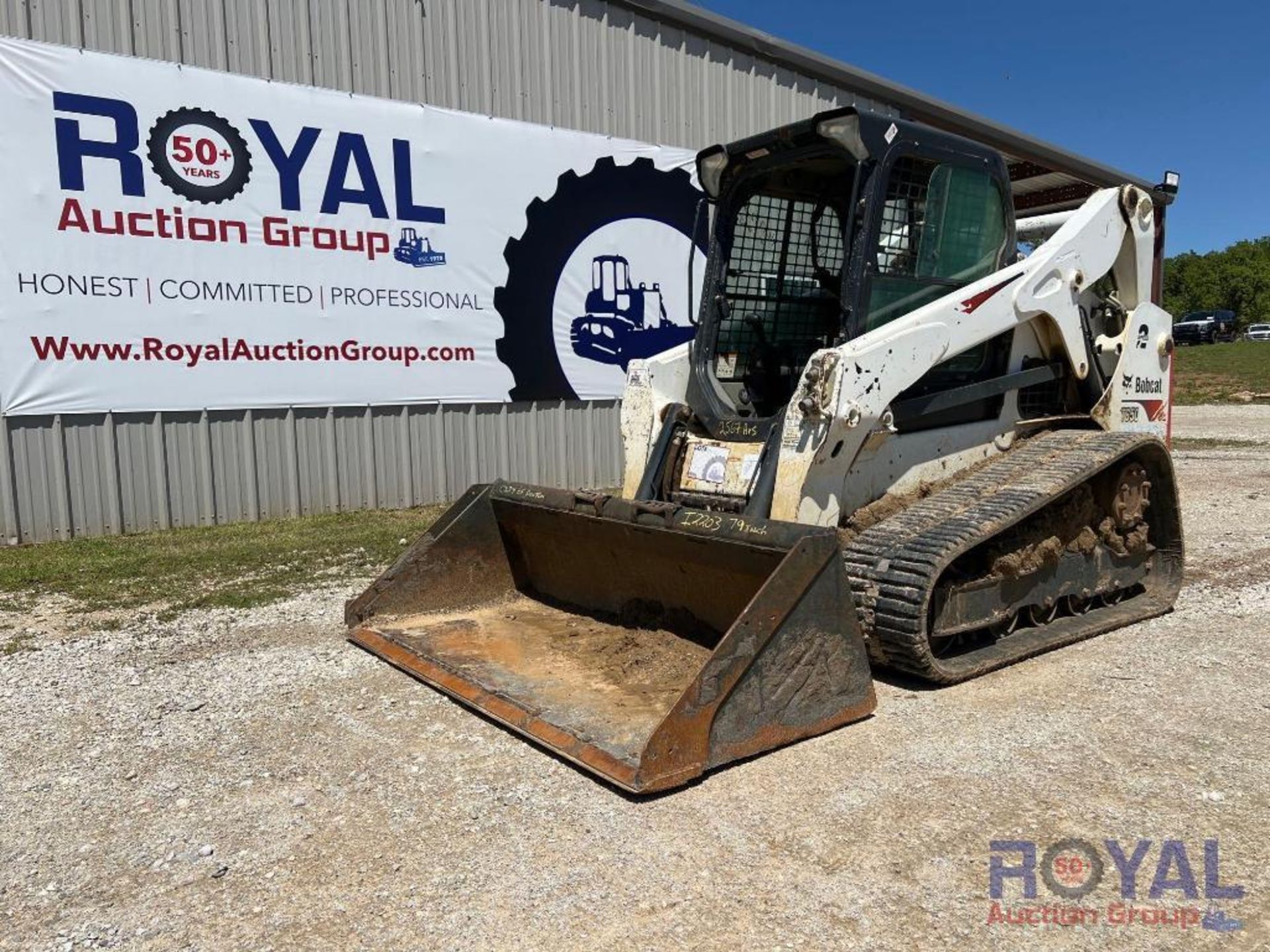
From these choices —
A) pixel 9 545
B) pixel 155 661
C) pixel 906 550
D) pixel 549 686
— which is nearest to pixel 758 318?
pixel 906 550

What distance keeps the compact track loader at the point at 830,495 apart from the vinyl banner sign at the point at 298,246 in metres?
4.36

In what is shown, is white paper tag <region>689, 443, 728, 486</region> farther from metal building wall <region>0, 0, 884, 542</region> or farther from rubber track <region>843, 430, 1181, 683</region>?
metal building wall <region>0, 0, 884, 542</region>

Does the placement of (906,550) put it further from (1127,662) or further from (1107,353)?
(1107,353)

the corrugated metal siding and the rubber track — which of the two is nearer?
the rubber track

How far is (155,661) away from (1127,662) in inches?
192

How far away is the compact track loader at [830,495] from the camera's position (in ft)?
13.1

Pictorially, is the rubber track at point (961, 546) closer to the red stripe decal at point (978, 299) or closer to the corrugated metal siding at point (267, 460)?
the red stripe decal at point (978, 299)

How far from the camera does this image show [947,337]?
16.6 ft

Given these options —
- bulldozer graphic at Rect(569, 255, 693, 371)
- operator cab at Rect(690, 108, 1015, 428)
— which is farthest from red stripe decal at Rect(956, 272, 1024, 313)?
bulldozer graphic at Rect(569, 255, 693, 371)

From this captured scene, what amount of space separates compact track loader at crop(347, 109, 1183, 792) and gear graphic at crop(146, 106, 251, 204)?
4.83 meters

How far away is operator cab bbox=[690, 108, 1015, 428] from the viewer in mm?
4945

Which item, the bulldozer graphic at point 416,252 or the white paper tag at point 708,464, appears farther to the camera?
the bulldozer graphic at point 416,252

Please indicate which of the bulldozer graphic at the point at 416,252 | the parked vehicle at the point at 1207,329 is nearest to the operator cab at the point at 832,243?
the bulldozer graphic at the point at 416,252

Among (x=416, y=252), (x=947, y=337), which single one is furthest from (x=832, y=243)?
(x=416, y=252)
